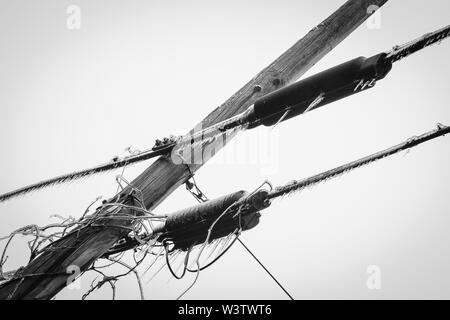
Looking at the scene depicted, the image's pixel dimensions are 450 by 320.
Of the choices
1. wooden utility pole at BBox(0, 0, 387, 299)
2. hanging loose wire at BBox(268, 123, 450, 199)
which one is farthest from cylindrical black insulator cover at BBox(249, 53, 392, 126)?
wooden utility pole at BBox(0, 0, 387, 299)

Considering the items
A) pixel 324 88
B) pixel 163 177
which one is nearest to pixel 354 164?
pixel 324 88

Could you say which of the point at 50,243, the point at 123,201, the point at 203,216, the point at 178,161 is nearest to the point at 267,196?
the point at 203,216

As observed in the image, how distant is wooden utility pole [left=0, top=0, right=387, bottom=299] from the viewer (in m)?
3.02

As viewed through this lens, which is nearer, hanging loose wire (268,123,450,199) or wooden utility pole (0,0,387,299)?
hanging loose wire (268,123,450,199)

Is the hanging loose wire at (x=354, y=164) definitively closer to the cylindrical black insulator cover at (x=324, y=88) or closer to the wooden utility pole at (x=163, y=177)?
the cylindrical black insulator cover at (x=324, y=88)

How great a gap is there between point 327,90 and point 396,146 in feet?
2.08

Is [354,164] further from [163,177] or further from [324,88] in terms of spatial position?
[163,177]

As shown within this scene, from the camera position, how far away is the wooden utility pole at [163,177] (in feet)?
9.92

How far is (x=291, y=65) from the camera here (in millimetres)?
3734

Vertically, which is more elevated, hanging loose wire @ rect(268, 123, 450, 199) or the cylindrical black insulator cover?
the cylindrical black insulator cover

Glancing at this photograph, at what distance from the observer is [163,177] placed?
135 inches

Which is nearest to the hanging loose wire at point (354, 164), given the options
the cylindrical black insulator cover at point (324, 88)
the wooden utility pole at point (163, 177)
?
the cylindrical black insulator cover at point (324, 88)

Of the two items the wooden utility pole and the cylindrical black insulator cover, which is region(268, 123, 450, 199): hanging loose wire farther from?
the wooden utility pole
